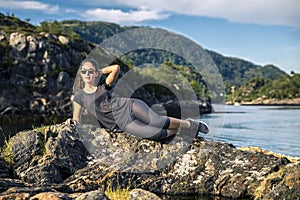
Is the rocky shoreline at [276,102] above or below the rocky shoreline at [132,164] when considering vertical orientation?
below

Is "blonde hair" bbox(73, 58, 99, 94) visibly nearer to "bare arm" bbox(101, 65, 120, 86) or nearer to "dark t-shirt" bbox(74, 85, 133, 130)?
"bare arm" bbox(101, 65, 120, 86)

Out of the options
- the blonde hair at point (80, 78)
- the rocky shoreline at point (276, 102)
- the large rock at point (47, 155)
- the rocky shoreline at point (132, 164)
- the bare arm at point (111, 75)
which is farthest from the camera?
the rocky shoreline at point (276, 102)

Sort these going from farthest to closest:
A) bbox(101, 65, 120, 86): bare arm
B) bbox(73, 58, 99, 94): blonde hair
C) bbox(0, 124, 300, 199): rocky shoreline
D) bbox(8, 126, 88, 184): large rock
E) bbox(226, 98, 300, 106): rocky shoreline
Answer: bbox(226, 98, 300, 106): rocky shoreline, bbox(73, 58, 99, 94): blonde hair, bbox(101, 65, 120, 86): bare arm, bbox(8, 126, 88, 184): large rock, bbox(0, 124, 300, 199): rocky shoreline

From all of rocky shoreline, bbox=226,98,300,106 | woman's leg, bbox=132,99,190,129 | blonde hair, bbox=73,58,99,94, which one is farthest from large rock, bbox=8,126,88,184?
rocky shoreline, bbox=226,98,300,106

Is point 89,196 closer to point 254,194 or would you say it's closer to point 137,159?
point 137,159

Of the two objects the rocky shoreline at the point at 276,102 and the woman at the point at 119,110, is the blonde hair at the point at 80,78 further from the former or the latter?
the rocky shoreline at the point at 276,102

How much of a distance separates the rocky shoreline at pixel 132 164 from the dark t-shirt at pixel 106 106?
1.95ft

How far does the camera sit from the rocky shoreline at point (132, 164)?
351 inches

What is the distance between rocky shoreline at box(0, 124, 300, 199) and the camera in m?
8.91

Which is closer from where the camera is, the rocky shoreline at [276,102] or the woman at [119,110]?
the woman at [119,110]

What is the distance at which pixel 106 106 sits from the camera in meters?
9.26

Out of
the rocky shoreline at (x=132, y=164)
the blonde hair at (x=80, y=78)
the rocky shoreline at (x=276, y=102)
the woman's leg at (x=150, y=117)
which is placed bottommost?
the rocky shoreline at (x=276, y=102)

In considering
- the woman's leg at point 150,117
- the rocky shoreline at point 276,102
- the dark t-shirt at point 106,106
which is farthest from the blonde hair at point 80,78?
the rocky shoreline at point 276,102

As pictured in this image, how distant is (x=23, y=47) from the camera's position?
7275 centimetres
